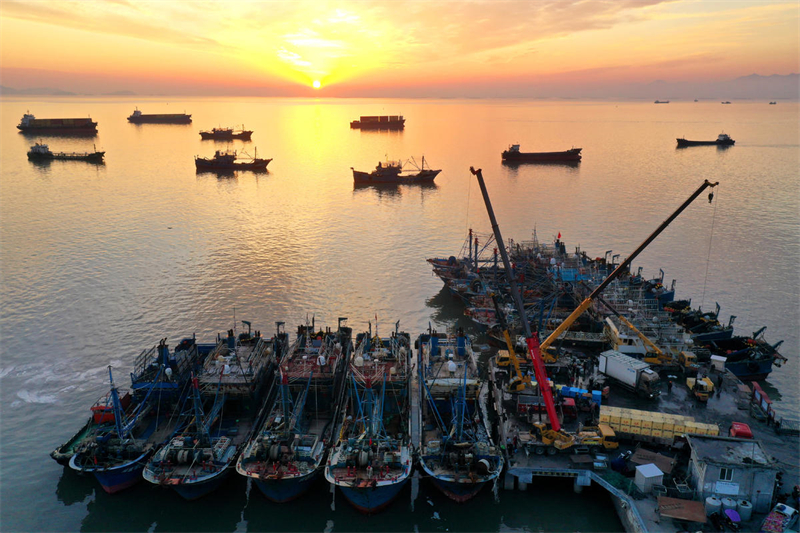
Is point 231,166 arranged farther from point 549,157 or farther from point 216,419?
point 216,419

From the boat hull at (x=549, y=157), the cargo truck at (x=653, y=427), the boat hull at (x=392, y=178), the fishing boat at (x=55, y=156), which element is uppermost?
the boat hull at (x=549, y=157)

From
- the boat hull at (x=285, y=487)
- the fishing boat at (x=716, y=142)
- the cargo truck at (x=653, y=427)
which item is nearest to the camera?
the boat hull at (x=285, y=487)

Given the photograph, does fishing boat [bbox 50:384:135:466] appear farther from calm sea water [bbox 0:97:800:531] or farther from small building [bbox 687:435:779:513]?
small building [bbox 687:435:779:513]

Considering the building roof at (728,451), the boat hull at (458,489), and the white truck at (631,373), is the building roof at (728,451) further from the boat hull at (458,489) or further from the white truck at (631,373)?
the boat hull at (458,489)

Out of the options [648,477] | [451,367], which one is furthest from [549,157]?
[648,477]

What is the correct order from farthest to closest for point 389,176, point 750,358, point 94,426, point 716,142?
point 716,142 → point 389,176 → point 750,358 → point 94,426

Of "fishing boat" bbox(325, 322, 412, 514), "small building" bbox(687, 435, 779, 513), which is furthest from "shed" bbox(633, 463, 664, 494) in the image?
"fishing boat" bbox(325, 322, 412, 514)

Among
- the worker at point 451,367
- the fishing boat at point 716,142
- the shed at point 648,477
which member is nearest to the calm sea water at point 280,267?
Answer: the shed at point 648,477
